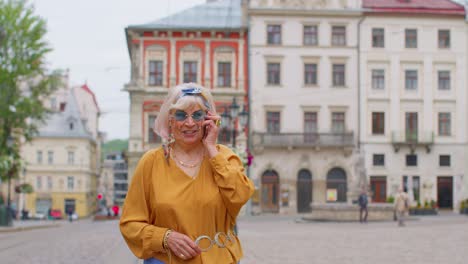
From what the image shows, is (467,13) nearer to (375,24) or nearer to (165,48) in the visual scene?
(375,24)

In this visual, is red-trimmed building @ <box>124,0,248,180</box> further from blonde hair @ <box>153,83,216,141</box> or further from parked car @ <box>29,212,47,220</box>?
blonde hair @ <box>153,83,216,141</box>

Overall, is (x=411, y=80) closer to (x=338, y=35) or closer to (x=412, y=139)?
(x=412, y=139)

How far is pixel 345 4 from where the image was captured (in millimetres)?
48094

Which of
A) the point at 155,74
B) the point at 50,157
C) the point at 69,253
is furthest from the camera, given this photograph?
the point at 50,157

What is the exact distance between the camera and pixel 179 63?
4806 cm

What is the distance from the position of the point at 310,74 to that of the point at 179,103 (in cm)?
4521

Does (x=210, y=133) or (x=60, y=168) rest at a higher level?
(x=210, y=133)

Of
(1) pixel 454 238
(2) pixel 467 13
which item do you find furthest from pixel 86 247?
(2) pixel 467 13

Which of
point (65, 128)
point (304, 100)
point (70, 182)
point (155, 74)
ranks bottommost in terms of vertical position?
point (70, 182)

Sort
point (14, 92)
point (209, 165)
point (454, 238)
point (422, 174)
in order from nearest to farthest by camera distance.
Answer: point (209, 165)
point (454, 238)
point (14, 92)
point (422, 174)

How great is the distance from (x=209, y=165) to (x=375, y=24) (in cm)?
4630

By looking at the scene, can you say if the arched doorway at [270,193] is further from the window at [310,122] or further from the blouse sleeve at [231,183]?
the blouse sleeve at [231,183]

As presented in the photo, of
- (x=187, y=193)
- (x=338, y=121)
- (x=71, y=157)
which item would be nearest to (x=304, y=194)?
(x=338, y=121)

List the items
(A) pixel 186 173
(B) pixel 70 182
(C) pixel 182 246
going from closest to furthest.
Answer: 1. (C) pixel 182 246
2. (A) pixel 186 173
3. (B) pixel 70 182
